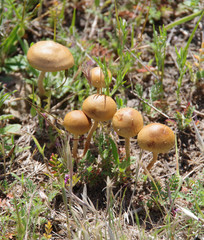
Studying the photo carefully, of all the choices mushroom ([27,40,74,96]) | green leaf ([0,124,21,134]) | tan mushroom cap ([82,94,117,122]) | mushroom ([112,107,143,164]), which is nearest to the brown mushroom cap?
mushroom ([112,107,143,164])

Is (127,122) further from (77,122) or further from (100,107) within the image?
(77,122)

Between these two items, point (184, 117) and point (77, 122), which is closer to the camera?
point (77, 122)

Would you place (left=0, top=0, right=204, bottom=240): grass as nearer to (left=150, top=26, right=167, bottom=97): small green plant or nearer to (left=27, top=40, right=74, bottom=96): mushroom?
(left=150, top=26, right=167, bottom=97): small green plant

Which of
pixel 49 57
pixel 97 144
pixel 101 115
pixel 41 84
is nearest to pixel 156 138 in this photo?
pixel 101 115

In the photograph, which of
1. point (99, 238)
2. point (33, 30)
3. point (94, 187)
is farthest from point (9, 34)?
point (99, 238)

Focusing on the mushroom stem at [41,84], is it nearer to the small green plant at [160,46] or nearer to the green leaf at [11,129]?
the green leaf at [11,129]

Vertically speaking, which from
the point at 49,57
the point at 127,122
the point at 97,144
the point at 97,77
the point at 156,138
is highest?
the point at 49,57

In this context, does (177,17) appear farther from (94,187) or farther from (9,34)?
(94,187)
